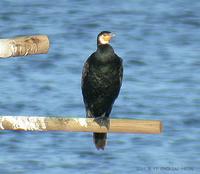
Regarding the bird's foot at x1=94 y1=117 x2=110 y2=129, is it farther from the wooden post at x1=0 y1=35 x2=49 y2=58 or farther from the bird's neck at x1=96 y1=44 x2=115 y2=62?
the bird's neck at x1=96 y1=44 x2=115 y2=62

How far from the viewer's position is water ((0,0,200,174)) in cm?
1001

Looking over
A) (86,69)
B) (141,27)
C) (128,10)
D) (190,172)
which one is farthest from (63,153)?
(128,10)

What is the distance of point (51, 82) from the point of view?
1267cm

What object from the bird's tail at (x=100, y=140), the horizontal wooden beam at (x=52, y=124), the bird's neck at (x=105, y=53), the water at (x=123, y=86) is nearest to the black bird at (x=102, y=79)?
the bird's neck at (x=105, y=53)

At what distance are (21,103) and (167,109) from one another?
1.42 m

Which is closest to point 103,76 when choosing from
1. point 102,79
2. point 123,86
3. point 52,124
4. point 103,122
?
point 102,79

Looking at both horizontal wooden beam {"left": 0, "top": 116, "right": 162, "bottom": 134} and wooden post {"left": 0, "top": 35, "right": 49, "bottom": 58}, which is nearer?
wooden post {"left": 0, "top": 35, "right": 49, "bottom": 58}

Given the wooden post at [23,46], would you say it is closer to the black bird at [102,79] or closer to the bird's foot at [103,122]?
the bird's foot at [103,122]

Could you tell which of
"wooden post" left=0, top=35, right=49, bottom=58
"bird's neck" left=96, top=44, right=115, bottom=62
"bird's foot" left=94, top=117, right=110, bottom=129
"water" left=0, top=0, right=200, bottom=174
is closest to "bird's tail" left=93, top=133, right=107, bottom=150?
"bird's neck" left=96, top=44, right=115, bottom=62

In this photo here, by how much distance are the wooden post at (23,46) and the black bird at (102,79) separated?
4.51 ft

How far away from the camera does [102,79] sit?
6.91 metres

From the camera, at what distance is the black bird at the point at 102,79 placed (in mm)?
6898

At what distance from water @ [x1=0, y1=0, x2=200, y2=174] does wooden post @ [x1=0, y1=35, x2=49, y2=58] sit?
3.98 meters

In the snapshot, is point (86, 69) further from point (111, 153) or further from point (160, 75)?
point (160, 75)
